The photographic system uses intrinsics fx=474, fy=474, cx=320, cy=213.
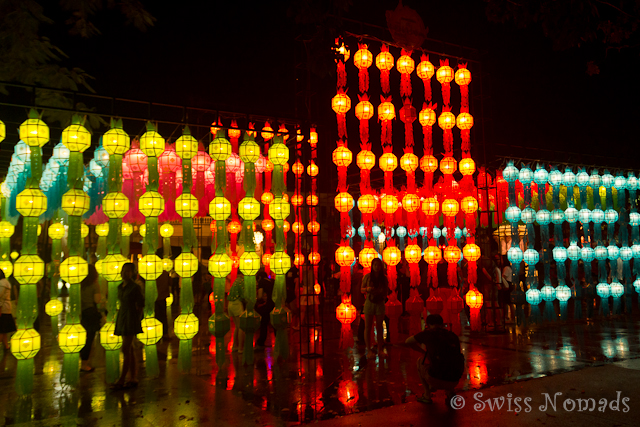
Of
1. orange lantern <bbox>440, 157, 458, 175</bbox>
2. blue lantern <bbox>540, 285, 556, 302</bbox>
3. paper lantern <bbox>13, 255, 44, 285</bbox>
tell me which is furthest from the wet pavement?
orange lantern <bbox>440, 157, 458, 175</bbox>

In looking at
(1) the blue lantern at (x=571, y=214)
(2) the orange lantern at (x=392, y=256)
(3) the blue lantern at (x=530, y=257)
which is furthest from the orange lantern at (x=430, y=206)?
(1) the blue lantern at (x=571, y=214)

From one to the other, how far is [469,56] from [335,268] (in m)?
7.33

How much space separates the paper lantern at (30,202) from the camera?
16.3ft

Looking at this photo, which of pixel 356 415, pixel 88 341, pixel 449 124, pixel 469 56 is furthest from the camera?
pixel 469 56

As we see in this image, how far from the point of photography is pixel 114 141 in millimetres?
5406

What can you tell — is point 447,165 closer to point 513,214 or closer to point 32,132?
point 513,214

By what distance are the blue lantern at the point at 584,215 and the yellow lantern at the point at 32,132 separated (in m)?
10.7

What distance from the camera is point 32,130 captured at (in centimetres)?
508

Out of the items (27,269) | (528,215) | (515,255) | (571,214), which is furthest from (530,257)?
(27,269)

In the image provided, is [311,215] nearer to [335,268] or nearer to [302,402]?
[302,402]

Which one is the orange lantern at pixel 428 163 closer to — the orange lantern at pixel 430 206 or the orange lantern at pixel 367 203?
the orange lantern at pixel 430 206

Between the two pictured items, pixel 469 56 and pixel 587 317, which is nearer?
pixel 469 56

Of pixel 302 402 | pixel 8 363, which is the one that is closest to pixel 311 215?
pixel 302 402

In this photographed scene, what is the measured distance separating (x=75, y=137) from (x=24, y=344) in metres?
2.26
